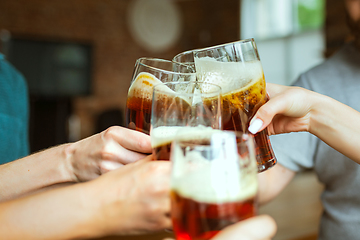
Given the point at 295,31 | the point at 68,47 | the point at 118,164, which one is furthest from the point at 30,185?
the point at 295,31

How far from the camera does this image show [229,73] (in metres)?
0.59

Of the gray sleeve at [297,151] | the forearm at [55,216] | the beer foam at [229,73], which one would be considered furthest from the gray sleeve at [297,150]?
the forearm at [55,216]

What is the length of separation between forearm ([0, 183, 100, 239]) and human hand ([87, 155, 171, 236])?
0.05 ft

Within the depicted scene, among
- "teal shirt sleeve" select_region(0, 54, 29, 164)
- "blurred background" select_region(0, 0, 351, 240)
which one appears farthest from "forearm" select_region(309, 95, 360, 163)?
"blurred background" select_region(0, 0, 351, 240)

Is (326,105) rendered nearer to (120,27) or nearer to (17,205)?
(17,205)

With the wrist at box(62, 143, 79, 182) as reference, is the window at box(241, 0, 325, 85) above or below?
above

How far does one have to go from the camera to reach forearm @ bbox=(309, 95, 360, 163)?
2.55ft

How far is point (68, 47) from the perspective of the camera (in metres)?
4.75

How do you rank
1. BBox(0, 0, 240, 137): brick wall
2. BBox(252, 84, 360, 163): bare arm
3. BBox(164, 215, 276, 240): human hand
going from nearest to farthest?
1. BBox(164, 215, 276, 240): human hand
2. BBox(252, 84, 360, 163): bare arm
3. BBox(0, 0, 240, 137): brick wall

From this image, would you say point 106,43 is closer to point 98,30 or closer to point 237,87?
point 98,30

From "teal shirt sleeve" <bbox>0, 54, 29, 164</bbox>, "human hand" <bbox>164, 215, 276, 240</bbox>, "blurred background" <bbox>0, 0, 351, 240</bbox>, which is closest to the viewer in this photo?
"human hand" <bbox>164, 215, 276, 240</bbox>

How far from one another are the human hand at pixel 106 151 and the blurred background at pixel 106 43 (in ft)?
11.0

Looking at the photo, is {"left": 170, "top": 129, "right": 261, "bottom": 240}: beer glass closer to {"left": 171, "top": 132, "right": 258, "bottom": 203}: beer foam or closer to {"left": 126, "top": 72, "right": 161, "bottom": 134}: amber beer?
{"left": 171, "top": 132, "right": 258, "bottom": 203}: beer foam

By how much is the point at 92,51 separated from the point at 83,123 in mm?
1256
